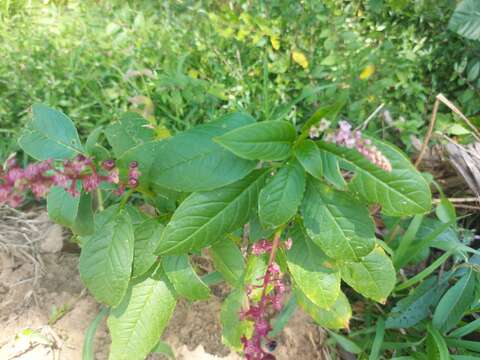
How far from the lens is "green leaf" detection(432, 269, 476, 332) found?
4.26 ft

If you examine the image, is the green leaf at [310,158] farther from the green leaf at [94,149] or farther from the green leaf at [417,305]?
the green leaf at [417,305]

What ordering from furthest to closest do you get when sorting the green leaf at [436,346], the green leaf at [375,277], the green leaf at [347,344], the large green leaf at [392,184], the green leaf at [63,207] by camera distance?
the green leaf at [347,344]
the green leaf at [436,346]
the green leaf at [375,277]
the green leaf at [63,207]
the large green leaf at [392,184]

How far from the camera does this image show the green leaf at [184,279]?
3.43ft

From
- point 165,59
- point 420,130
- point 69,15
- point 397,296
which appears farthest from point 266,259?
point 69,15

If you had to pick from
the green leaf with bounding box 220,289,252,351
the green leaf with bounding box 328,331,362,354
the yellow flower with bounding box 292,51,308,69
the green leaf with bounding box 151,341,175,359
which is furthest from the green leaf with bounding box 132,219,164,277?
the yellow flower with bounding box 292,51,308,69

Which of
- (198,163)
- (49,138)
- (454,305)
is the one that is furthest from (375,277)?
(49,138)

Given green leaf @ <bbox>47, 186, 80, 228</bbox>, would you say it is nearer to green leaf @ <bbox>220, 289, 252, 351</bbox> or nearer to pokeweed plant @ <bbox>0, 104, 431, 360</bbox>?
pokeweed plant @ <bbox>0, 104, 431, 360</bbox>

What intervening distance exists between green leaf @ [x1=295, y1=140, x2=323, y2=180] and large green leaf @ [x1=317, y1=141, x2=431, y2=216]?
0.22ft

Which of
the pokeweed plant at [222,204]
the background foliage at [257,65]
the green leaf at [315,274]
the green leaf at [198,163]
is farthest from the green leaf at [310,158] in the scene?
the background foliage at [257,65]

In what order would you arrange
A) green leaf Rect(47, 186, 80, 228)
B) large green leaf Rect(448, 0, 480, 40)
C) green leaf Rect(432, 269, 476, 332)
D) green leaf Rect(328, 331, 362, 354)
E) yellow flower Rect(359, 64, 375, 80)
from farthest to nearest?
yellow flower Rect(359, 64, 375, 80) < large green leaf Rect(448, 0, 480, 40) < green leaf Rect(328, 331, 362, 354) < green leaf Rect(432, 269, 476, 332) < green leaf Rect(47, 186, 80, 228)

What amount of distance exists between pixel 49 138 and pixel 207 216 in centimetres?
43

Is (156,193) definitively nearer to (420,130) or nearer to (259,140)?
(259,140)

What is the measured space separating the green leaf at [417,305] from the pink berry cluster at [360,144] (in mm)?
796

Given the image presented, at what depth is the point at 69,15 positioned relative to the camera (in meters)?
2.95
